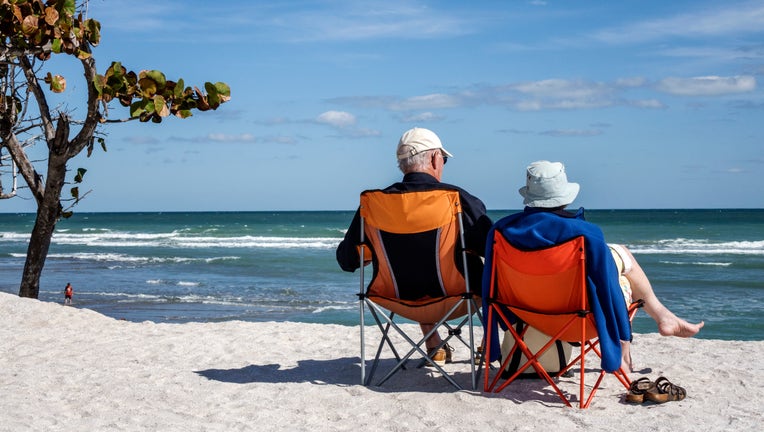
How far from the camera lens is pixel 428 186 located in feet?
14.5

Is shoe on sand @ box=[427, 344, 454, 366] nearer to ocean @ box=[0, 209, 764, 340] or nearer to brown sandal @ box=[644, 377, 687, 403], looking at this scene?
brown sandal @ box=[644, 377, 687, 403]

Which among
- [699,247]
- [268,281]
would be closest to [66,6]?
[268,281]

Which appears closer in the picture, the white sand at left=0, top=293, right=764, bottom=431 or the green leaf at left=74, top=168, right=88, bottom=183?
the white sand at left=0, top=293, right=764, bottom=431

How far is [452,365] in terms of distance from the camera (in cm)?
532

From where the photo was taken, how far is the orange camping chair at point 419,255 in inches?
174

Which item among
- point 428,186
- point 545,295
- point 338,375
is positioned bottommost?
point 338,375

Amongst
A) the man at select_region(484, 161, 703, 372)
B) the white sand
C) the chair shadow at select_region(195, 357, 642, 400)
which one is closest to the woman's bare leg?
the man at select_region(484, 161, 703, 372)

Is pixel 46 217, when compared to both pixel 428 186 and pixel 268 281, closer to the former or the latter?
pixel 428 186

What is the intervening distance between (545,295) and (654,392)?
77 centimetres

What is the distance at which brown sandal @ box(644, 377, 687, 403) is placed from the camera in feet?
13.7

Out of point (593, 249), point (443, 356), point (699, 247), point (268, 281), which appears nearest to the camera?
point (593, 249)

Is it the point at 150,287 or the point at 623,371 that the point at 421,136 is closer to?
the point at 623,371

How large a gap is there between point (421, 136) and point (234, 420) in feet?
5.85

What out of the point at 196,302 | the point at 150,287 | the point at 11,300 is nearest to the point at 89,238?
the point at 150,287
